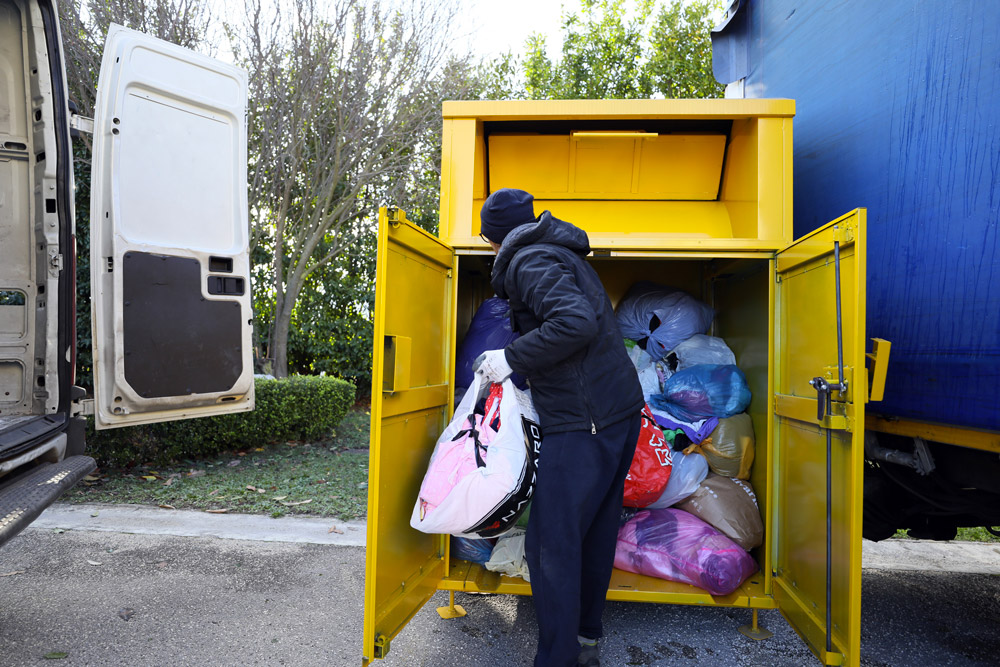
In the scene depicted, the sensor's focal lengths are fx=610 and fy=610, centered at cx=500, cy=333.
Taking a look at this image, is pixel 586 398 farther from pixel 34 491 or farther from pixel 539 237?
pixel 34 491

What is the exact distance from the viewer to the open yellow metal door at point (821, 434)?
6.03ft

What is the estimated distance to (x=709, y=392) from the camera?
2838 mm

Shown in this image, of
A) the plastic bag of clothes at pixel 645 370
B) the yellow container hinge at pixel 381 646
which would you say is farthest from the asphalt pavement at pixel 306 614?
the plastic bag of clothes at pixel 645 370

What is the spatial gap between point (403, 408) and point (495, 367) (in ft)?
1.17

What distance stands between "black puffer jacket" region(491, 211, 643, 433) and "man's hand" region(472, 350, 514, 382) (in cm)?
6

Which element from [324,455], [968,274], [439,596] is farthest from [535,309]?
[324,455]

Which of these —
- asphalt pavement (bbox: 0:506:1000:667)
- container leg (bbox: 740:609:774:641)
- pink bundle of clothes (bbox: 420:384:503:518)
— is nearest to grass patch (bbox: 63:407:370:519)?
asphalt pavement (bbox: 0:506:1000:667)

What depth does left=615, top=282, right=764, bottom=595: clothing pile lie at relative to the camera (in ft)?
8.20

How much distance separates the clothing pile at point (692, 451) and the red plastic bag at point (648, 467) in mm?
29

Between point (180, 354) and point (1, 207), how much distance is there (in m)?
0.96

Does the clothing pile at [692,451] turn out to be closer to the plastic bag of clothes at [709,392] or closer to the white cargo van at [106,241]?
the plastic bag of clothes at [709,392]

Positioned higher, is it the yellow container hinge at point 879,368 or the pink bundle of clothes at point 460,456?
the yellow container hinge at point 879,368

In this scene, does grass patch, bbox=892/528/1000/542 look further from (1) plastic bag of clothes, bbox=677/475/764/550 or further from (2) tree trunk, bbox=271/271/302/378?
(2) tree trunk, bbox=271/271/302/378

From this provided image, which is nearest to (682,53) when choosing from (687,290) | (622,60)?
(622,60)
